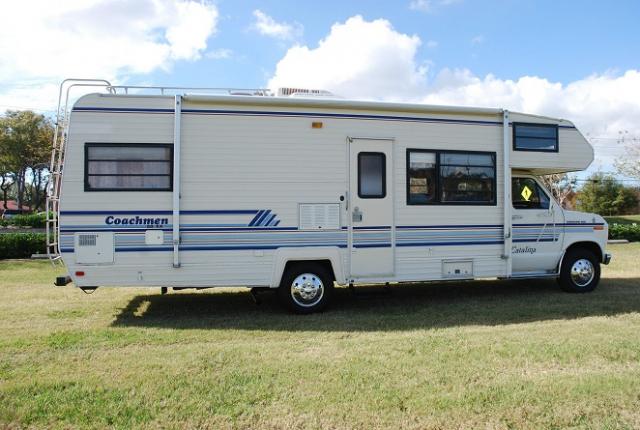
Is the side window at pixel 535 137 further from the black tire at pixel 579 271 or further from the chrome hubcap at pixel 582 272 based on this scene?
the chrome hubcap at pixel 582 272

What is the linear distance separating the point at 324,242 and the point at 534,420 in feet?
12.4

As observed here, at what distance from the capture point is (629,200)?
153 feet

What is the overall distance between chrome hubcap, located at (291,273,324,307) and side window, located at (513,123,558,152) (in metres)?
3.60

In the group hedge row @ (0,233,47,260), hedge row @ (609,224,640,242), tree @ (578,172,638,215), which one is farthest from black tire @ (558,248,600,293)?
tree @ (578,172,638,215)

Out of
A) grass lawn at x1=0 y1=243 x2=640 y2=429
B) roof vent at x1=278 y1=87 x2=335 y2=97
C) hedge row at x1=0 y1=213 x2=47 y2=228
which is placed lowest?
grass lawn at x1=0 y1=243 x2=640 y2=429

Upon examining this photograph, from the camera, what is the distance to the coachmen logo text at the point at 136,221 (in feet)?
21.5

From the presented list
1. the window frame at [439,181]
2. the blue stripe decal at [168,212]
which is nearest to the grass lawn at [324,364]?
the blue stripe decal at [168,212]

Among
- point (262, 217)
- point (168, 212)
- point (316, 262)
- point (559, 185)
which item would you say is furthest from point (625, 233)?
point (168, 212)

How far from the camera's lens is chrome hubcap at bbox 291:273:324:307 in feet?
22.9

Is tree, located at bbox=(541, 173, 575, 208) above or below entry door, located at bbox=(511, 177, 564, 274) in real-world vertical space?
above

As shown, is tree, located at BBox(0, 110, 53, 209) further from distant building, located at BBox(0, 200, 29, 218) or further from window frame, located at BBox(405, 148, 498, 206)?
window frame, located at BBox(405, 148, 498, 206)

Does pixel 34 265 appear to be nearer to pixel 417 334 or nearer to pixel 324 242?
pixel 324 242

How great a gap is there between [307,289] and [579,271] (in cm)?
458

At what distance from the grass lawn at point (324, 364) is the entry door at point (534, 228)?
1.91 ft
